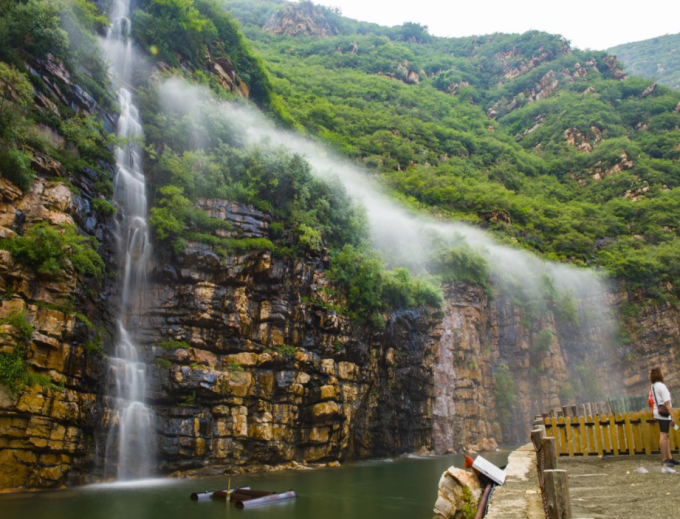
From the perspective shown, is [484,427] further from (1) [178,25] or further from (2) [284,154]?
(1) [178,25]

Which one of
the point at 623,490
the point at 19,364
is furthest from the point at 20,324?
the point at 623,490

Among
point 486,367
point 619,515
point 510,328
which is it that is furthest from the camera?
point 510,328

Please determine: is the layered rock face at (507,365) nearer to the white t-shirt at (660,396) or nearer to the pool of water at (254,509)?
the pool of water at (254,509)

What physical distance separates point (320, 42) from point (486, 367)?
86004 millimetres

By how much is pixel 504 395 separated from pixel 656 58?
196069 millimetres

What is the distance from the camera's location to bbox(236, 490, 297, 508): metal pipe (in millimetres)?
14077

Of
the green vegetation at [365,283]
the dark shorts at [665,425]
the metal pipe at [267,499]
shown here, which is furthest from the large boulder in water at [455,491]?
the green vegetation at [365,283]

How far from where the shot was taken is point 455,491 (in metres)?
10.5

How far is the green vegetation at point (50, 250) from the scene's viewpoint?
17.0 meters

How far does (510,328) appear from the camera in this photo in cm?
4175

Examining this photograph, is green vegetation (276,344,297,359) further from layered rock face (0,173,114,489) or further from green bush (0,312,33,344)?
green bush (0,312,33,344)

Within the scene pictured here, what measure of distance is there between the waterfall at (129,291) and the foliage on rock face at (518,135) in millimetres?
32867

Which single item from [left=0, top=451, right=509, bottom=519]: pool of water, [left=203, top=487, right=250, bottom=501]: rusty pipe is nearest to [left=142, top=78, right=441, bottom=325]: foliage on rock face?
[left=0, top=451, right=509, bottom=519]: pool of water

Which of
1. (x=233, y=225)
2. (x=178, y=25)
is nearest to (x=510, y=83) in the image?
(x=178, y=25)
